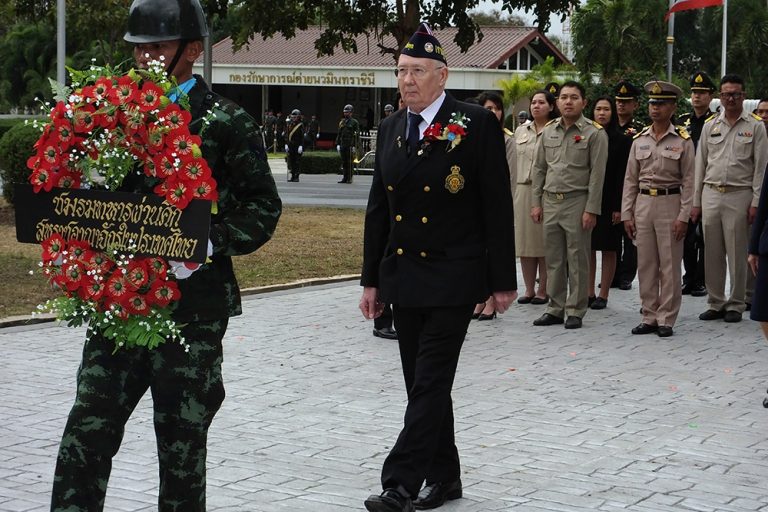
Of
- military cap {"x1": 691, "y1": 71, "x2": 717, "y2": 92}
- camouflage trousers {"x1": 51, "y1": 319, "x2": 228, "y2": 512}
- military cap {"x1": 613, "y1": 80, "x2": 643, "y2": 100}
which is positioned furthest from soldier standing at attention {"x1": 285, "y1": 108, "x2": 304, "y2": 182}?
camouflage trousers {"x1": 51, "y1": 319, "x2": 228, "y2": 512}

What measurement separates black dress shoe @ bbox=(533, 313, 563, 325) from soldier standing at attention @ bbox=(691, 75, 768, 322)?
145 centimetres

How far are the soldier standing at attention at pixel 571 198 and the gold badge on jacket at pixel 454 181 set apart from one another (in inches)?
219

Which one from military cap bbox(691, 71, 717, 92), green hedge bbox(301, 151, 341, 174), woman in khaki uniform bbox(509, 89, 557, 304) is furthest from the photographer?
green hedge bbox(301, 151, 341, 174)

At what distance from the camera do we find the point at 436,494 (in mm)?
5812

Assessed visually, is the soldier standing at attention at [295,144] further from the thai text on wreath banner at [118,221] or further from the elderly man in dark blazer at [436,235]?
the thai text on wreath banner at [118,221]

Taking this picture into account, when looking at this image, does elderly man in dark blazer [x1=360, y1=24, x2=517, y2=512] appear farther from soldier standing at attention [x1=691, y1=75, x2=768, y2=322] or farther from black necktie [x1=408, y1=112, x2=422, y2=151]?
soldier standing at attention [x1=691, y1=75, x2=768, y2=322]

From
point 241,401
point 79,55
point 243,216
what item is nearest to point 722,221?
point 241,401

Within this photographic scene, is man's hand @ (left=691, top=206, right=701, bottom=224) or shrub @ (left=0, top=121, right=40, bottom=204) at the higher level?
shrub @ (left=0, top=121, right=40, bottom=204)

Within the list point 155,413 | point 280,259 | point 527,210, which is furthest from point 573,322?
point 155,413

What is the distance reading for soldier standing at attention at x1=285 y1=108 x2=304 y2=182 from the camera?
104 ft

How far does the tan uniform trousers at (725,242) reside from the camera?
1155 centimetres

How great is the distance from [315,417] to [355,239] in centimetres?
1029

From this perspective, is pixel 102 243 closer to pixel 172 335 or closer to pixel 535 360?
pixel 172 335

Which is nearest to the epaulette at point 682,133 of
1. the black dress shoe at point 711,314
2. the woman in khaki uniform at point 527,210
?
the woman in khaki uniform at point 527,210
